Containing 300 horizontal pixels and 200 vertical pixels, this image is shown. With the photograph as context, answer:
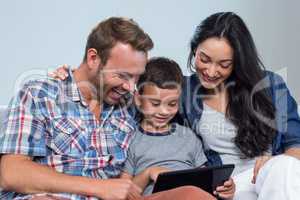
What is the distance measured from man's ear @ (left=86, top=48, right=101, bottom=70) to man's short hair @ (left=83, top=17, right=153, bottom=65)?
0.4 inches

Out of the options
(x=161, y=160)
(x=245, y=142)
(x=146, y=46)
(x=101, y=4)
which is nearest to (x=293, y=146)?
(x=245, y=142)

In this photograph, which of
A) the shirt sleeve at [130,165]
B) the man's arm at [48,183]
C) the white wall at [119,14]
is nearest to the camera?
the man's arm at [48,183]

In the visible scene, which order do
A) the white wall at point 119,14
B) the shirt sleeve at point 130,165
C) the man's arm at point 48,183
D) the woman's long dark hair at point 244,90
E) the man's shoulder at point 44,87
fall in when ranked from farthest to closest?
1. the white wall at point 119,14
2. the woman's long dark hair at point 244,90
3. the shirt sleeve at point 130,165
4. the man's shoulder at point 44,87
5. the man's arm at point 48,183

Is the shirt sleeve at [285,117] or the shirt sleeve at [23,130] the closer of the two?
the shirt sleeve at [23,130]

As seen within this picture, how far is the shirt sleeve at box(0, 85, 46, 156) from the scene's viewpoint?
1166 millimetres

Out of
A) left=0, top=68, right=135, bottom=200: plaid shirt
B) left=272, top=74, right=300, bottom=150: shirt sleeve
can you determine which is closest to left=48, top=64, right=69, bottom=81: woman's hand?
left=0, top=68, right=135, bottom=200: plaid shirt

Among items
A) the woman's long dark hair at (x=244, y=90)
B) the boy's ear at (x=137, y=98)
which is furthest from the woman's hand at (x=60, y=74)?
the woman's long dark hair at (x=244, y=90)

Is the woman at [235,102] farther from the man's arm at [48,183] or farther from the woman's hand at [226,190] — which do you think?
the man's arm at [48,183]

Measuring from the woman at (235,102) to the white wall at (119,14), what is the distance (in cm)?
48

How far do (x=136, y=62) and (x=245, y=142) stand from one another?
17.3 inches

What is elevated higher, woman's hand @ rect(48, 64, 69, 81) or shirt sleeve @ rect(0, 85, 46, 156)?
woman's hand @ rect(48, 64, 69, 81)

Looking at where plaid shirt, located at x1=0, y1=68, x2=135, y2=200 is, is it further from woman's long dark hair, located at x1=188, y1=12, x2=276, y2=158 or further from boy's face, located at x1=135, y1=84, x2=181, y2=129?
woman's long dark hair, located at x1=188, y1=12, x2=276, y2=158

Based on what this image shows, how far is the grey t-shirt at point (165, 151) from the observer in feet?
4.62

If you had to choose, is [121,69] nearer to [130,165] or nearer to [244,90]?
[130,165]
